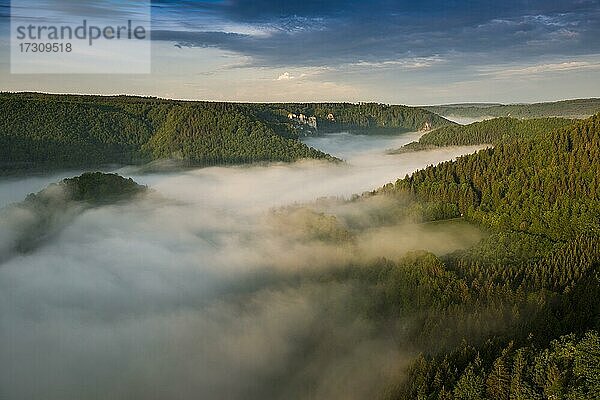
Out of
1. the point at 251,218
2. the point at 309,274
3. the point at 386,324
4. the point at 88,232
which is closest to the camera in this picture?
the point at 386,324

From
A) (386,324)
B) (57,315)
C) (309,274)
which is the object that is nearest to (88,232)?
(57,315)

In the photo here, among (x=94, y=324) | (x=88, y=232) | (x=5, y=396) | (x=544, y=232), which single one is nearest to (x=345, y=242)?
(x=544, y=232)

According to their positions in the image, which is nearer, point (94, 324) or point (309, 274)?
point (94, 324)

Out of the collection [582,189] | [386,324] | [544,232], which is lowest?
[386,324]

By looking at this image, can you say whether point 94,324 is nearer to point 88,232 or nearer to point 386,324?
point 386,324

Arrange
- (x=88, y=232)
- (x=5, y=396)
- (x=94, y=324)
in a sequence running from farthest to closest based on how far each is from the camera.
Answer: (x=88, y=232), (x=94, y=324), (x=5, y=396)

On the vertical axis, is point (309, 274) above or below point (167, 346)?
above
